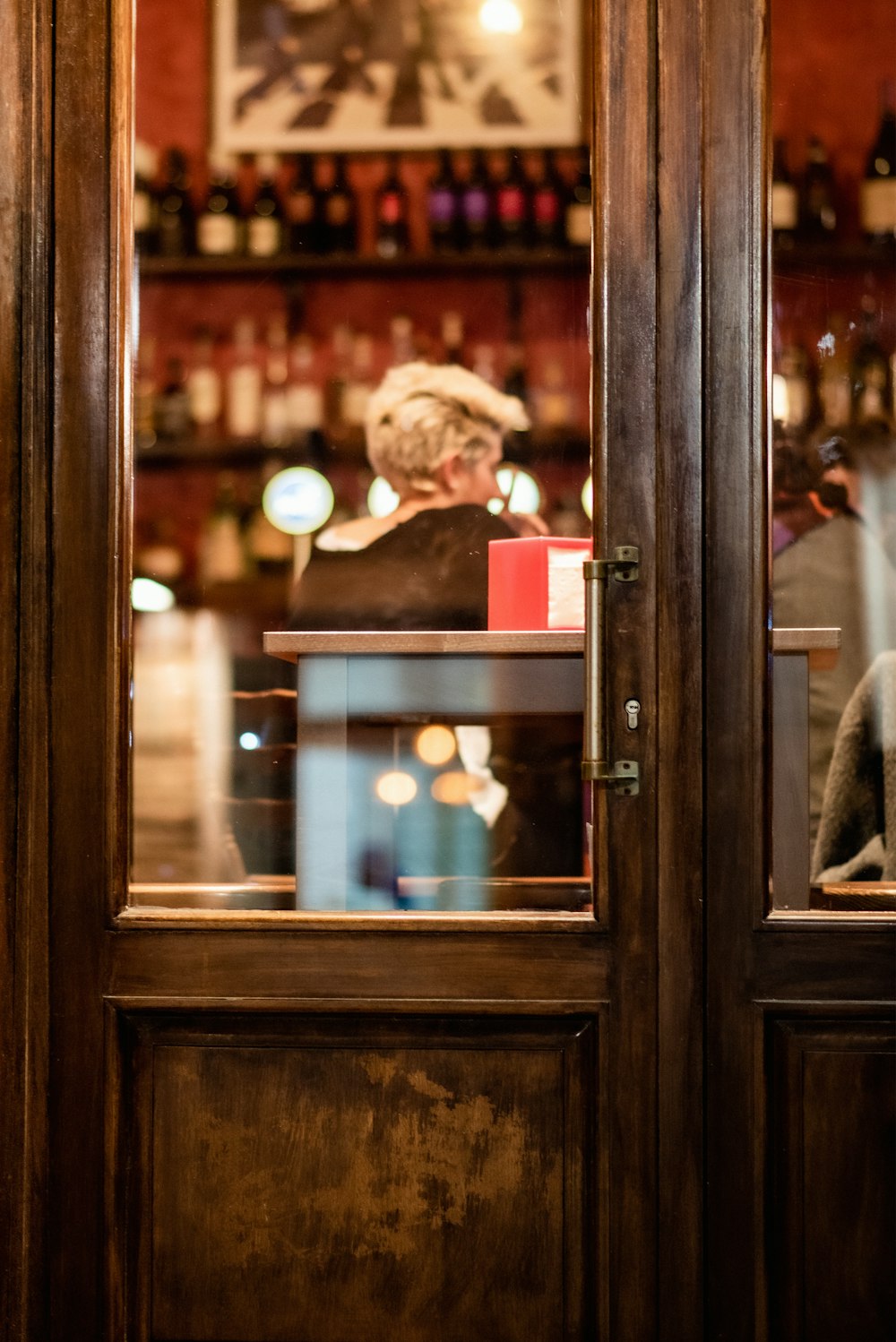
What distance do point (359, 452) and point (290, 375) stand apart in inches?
23.9

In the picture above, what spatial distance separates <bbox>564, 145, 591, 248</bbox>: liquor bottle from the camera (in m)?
1.77

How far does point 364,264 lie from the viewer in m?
2.84

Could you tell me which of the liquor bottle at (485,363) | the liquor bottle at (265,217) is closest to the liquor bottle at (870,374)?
the liquor bottle at (485,363)

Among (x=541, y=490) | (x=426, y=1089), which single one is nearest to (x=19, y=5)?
(x=541, y=490)

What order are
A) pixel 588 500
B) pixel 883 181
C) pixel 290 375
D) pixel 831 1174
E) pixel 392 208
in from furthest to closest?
pixel 290 375, pixel 392 208, pixel 883 181, pixel 588 500, pixel 831 1174

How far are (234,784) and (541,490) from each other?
69 cm

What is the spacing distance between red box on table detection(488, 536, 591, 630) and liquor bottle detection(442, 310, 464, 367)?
896 mm

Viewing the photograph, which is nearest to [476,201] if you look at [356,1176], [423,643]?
[423,643]

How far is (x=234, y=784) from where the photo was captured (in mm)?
2090

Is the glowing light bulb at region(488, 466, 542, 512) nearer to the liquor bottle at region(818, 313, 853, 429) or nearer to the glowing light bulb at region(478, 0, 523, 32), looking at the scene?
the liquor bottle at region(818, 313, 853, 429)

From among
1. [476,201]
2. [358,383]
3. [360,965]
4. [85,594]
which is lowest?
[360,965]

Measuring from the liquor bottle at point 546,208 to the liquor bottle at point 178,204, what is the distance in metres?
0.76

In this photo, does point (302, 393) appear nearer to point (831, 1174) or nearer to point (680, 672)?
point (680, 672)

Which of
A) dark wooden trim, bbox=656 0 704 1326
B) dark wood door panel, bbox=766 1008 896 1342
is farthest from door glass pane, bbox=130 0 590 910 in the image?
dark wood door panel, bbox=766 1008 896 1342
